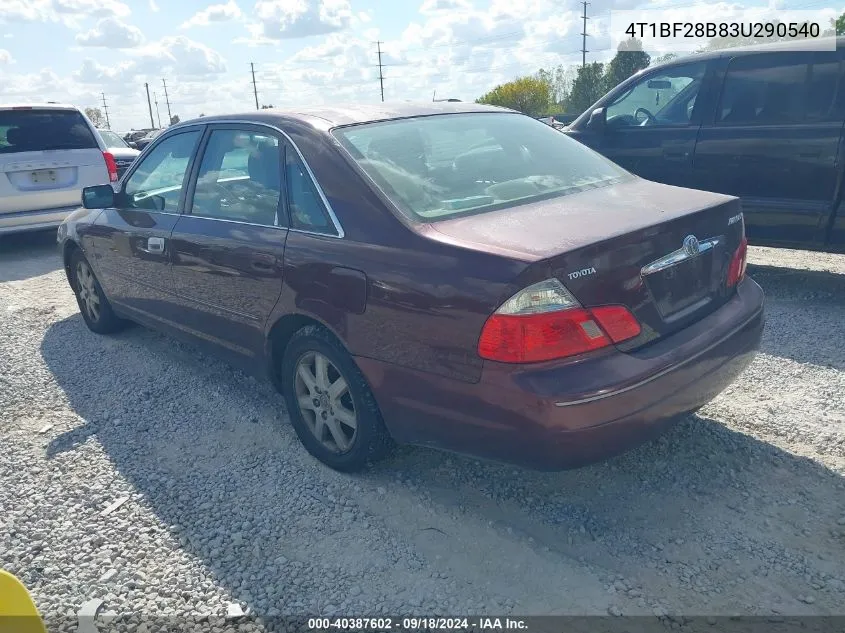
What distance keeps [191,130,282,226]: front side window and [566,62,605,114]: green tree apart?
2059 inches

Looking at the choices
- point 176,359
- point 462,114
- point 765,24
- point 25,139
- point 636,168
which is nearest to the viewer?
point 462,114

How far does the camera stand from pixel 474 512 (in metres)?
3.04

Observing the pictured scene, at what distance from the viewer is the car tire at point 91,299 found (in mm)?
5418

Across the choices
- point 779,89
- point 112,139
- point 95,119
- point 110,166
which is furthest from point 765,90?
point 95,119

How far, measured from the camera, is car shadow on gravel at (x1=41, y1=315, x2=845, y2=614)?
Result: 8.63 feet

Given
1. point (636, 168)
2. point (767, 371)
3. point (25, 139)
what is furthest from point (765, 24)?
point (25, 139)

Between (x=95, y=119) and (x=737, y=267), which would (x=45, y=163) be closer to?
(x=737, y=267)

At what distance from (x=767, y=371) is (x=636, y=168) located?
265 cm

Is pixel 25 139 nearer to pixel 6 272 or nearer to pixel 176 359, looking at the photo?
pixel 6 272

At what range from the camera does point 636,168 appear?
6.29 m

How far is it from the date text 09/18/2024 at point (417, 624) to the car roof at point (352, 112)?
7.11 ft

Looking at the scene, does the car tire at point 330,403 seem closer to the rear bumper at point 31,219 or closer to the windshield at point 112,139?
the rear bumper at point 31,219

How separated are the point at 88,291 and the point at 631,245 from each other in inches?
178

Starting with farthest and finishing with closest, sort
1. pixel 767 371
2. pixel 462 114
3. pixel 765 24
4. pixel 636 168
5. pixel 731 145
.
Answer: pixel 765 24 → pixel 636 168 → pixel 731 145 → pixel 767 371 → pixel 462 114
